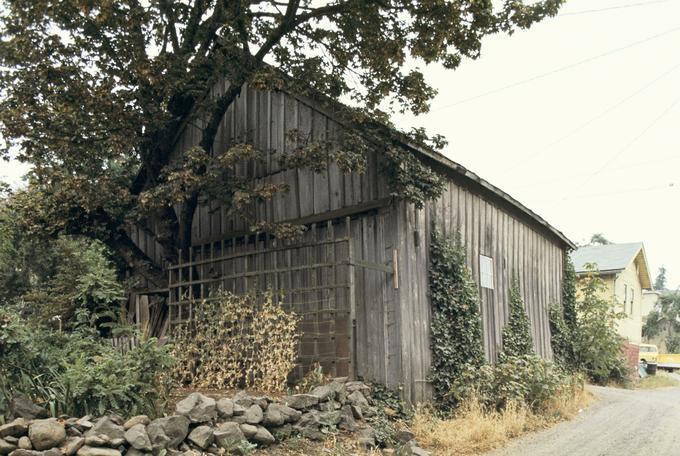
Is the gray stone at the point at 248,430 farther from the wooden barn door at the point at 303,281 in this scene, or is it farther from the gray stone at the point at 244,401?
the wooden barn door at the point at 303,281

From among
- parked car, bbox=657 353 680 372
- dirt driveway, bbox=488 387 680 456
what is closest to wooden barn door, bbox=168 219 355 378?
dirt driveway, bbox=488 387 680 456

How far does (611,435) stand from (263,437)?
18.8 ft

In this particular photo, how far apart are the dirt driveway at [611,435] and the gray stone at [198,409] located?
390 centimetres

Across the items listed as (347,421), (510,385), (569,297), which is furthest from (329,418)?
(569,297)

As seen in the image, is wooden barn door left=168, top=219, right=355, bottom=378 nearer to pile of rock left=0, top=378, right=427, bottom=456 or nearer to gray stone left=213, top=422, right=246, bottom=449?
pile of rock left=0, top=378, right=427, bottom=456

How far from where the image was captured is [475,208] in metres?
12.6

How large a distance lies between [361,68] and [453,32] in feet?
6.45

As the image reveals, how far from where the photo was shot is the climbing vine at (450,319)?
10.3 metres

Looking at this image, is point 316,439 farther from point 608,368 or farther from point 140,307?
point 608,368

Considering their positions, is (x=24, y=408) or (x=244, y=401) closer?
(x=24, y=408)

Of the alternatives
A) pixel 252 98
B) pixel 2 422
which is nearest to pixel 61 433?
pixel 2 422

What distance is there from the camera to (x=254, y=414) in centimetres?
714

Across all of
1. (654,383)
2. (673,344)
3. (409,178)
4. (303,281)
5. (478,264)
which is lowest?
(673,344)

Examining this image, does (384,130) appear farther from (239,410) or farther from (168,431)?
(168,431)
